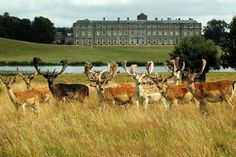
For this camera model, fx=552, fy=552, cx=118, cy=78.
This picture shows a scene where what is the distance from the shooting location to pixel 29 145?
9.52 metres

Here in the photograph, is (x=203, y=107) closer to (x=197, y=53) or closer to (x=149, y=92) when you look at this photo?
(x=149, y=92)

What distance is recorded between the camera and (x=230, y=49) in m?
52.1

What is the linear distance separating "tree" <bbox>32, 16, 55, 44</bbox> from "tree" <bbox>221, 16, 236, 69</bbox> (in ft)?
451

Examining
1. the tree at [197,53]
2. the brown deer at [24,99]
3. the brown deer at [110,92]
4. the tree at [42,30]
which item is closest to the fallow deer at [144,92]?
the brown deer at [110,92]

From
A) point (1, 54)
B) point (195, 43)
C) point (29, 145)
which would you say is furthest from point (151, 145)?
point (1, 54)

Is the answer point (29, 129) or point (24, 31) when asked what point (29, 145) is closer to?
point (29, 129)

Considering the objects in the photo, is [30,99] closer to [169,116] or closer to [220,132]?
[169,116]

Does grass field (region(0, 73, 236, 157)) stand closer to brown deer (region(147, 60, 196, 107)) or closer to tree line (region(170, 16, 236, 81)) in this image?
brown deer (region(147, 60, 196, 107))

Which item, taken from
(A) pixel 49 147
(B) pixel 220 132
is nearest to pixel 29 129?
(A) pixel 49 147

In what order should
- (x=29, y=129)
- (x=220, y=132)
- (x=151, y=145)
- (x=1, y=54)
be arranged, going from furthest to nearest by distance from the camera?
1. (x=1, y=54)
2. (x=29, y=129)
3. (x=220, y=132)
4. (x=151, y=145)

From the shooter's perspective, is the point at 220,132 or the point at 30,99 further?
the point at 30,99

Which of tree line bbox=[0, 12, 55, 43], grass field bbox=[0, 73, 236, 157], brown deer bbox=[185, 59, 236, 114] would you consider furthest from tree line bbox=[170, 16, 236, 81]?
tree line bbox=[0, 12, 55, 43]

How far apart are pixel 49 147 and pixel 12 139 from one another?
1.04 m

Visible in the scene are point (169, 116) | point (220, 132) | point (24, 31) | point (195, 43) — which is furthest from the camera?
point (24, 31)
